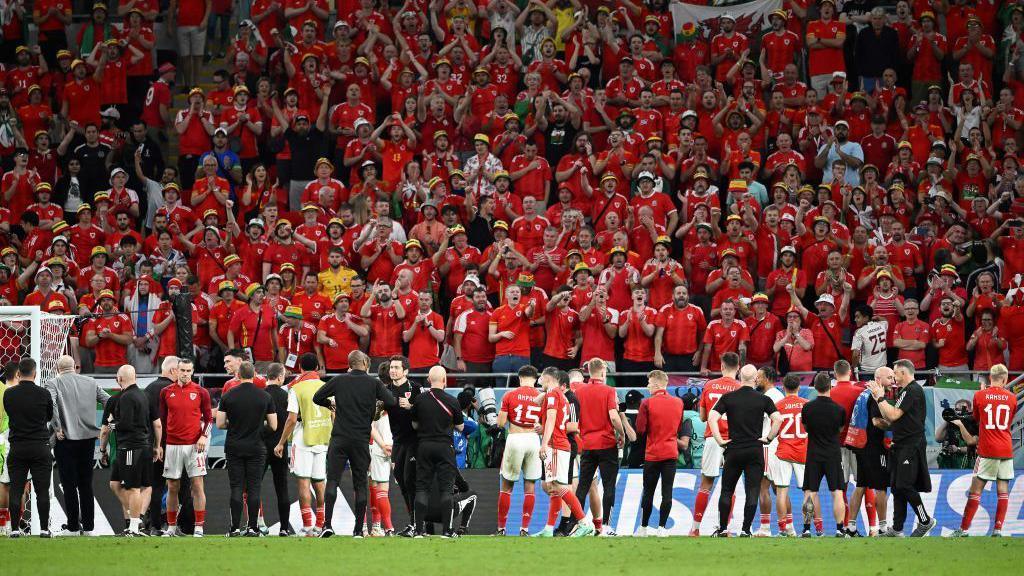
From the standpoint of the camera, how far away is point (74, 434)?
674 inches

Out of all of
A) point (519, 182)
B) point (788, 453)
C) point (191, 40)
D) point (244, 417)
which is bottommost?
point (788, 453)

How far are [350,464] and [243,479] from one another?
1.48 m

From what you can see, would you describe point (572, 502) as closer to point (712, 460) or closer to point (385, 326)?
point (712, 460)

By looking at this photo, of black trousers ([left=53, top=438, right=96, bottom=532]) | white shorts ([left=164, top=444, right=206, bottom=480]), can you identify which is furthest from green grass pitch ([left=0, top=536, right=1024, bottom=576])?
white shorts ([left=164, top=444, right=206, bottom=480])

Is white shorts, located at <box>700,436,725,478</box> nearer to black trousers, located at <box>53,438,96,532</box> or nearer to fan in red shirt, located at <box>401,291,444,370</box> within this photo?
fan in red shirt, located at <box>401,291,444,370</box>

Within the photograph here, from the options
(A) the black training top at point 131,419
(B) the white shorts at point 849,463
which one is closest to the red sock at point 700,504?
(B) the white shorts at point 849,463

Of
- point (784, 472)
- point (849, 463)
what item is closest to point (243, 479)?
point (784, 472)

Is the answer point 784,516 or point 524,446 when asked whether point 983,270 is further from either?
point 524,446

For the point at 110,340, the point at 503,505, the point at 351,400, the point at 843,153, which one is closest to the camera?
the point at 351,400

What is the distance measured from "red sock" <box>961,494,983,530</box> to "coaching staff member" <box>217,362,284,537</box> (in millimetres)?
8169

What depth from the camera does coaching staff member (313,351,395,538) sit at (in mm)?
16031

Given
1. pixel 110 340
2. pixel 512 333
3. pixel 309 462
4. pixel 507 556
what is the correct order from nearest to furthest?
pixel 507 556 → pixel 309 462 → pixel 512 333 → pixel 110 340

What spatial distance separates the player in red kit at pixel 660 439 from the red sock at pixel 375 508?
10.2ft

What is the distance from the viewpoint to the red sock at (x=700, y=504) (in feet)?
57.3
